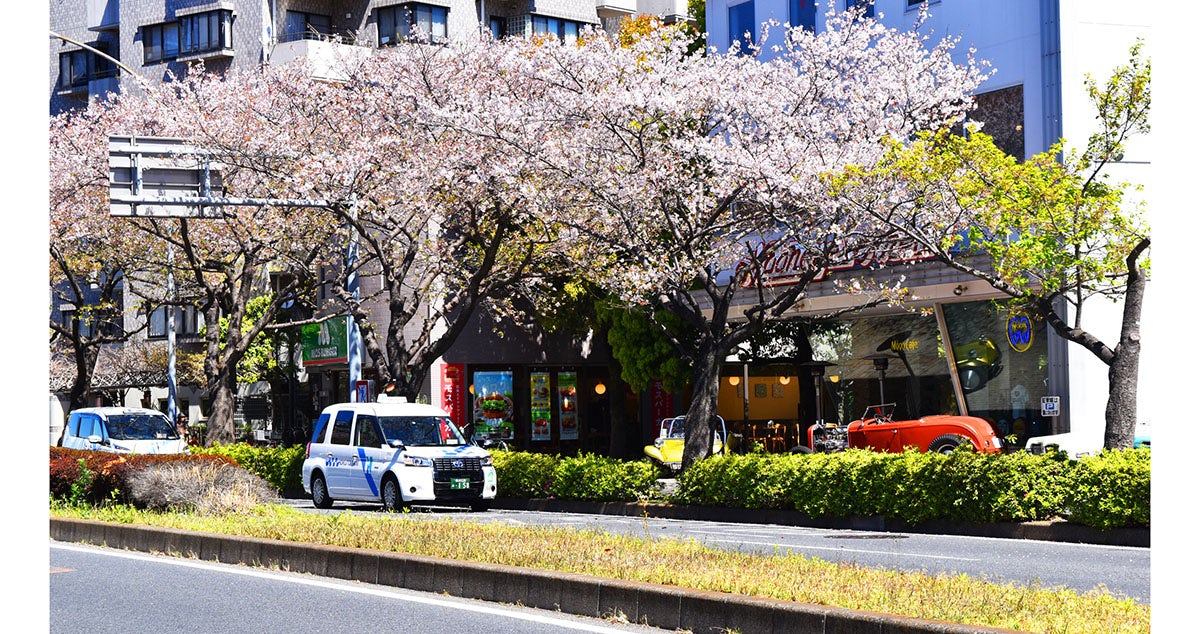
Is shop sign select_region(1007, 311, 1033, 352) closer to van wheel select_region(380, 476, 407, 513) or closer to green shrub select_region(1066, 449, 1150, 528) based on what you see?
green shrub select_region(1066, 449, 1150, 528)

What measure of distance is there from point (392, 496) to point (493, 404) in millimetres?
22970

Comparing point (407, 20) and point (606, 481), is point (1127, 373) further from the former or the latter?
point (407, 20)

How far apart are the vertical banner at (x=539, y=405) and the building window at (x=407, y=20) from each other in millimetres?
12497

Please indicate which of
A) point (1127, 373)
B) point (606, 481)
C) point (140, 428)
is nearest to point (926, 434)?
point (606, 481)

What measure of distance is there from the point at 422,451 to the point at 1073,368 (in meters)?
14.3

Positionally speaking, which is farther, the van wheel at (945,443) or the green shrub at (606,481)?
the van wheel at (945,443)

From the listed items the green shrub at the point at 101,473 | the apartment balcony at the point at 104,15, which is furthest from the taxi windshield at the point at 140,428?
the apartment balcony at the point at 104,15

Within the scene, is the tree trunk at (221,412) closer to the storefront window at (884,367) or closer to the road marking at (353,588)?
the storefront window at (884,367)

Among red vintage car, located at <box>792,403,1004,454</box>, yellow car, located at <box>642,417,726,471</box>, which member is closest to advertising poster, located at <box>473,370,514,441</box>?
yellow car, located at <box>642,417,726,471</box>

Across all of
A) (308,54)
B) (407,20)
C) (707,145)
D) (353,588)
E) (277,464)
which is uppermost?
(407,20)

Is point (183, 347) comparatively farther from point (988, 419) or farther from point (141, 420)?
point (988, 419)

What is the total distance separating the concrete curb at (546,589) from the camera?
31.1ft

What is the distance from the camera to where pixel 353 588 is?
13547mm

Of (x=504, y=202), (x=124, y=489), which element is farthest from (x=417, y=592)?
(x=504, y=202)
